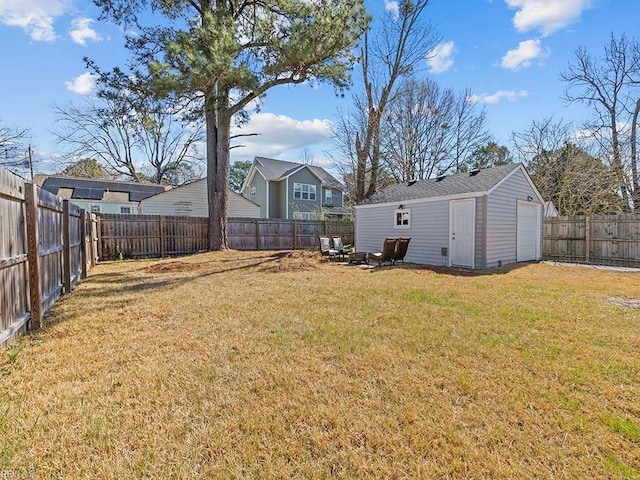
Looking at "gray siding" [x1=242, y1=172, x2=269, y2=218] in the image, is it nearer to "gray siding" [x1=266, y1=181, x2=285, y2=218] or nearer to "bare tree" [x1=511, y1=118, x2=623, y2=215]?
"gray siding" [x1=266, y1=181, x2=285, y2=218]

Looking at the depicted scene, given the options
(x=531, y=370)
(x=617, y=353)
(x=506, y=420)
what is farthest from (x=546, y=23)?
(x=506, y=420)

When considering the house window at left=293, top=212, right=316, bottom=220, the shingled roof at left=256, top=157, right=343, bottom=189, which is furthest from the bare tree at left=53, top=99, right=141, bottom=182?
the house window at left=293, top=212, right=316, bottom=220

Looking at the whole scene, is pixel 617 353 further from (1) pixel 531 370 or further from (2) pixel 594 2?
(2) pixel 594 2

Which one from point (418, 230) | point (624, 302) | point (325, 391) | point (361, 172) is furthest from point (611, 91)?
point (325, 391)

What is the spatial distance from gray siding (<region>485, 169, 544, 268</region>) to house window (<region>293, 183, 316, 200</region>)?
59.5 ft

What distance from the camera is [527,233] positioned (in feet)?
40.0

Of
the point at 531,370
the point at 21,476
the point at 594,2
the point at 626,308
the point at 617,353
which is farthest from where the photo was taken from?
the point at 594,2

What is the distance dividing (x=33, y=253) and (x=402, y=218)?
37.1 feet

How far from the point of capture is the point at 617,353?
354cm

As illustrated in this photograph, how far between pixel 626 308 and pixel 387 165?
1776cm

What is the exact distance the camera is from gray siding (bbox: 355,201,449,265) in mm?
11336

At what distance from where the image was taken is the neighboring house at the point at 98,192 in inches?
982

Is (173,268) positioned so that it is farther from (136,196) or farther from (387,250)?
(136,196)

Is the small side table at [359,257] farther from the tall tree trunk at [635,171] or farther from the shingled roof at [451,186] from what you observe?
the tall tree trunk at [635,171]
